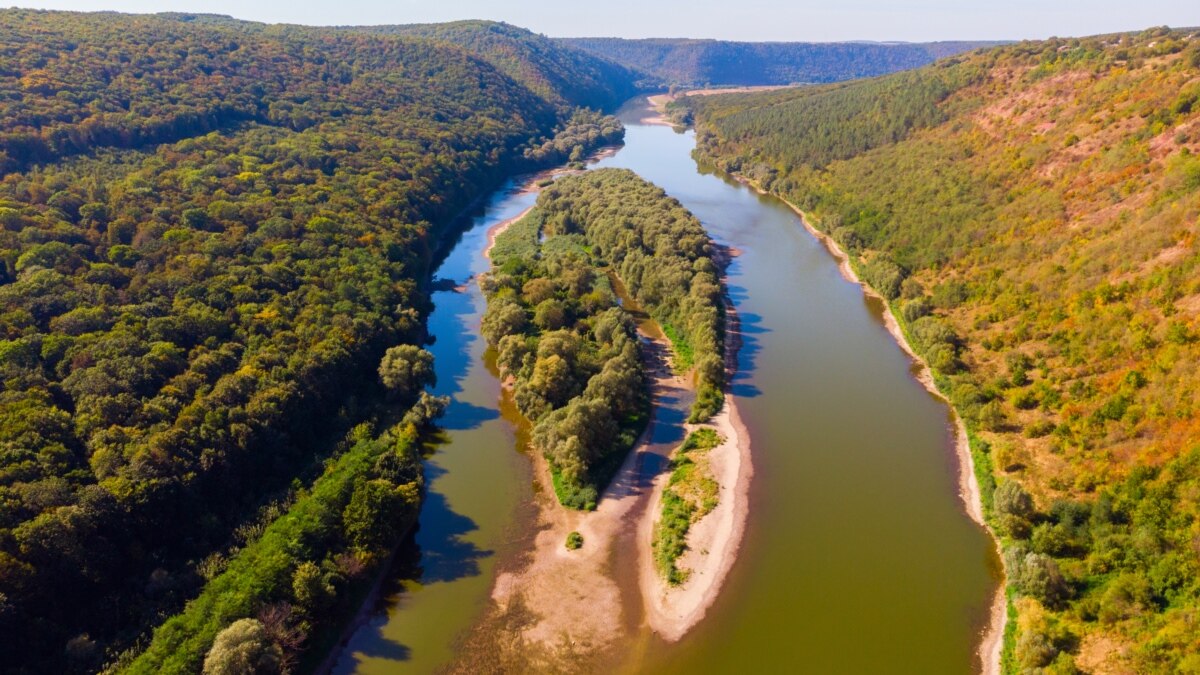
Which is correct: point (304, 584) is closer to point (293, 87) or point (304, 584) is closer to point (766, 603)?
point (766, 603)

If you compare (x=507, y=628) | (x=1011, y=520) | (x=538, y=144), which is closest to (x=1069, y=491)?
(x=1011, y=520)

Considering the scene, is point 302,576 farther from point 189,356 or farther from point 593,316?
point 593,316

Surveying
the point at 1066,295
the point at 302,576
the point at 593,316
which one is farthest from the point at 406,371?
the point at 1066,295

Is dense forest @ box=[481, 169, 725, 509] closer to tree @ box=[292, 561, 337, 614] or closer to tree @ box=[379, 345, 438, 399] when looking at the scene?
tree @ box=[379, 345, 438, 399]

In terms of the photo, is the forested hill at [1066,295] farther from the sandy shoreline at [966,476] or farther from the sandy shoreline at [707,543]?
the sandy shoreline at [707,543]

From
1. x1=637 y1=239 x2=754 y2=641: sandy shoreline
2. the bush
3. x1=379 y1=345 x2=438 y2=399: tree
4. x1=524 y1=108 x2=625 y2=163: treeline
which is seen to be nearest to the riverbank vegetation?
x1=637 y1=239 x2=754 y2=641: sandy shoreline
